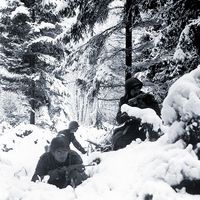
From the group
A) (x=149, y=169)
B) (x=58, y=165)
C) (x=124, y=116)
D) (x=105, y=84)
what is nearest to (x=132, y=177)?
(x=149, y=169)

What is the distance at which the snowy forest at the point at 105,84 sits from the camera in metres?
2.97

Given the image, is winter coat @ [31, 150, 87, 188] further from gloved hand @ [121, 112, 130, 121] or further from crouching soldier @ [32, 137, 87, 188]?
gloved hand @ [121, 112, 130, 121]

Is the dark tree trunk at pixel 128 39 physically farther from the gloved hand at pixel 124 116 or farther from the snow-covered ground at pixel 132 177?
the snow-covered ground at pixel 132 177

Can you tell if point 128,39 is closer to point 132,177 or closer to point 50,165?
point 50,165

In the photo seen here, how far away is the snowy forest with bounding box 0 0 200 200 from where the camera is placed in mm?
2969

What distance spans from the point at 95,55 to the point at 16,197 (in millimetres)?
7473

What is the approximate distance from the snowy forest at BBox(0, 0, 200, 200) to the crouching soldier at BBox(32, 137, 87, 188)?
0.35 m

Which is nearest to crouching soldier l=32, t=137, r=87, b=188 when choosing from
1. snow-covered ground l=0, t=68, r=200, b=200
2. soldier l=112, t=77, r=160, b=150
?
soldier l=112, t=77, r=160, b=150

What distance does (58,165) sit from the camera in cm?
572

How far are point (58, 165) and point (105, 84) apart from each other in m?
5.44

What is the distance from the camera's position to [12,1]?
2183 cm

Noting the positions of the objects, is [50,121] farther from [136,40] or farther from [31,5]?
[136,40]

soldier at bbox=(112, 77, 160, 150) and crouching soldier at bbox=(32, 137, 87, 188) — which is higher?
soldier at bbox=(112, 77, 160, 150)

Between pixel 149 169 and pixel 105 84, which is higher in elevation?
pixel 149 169
